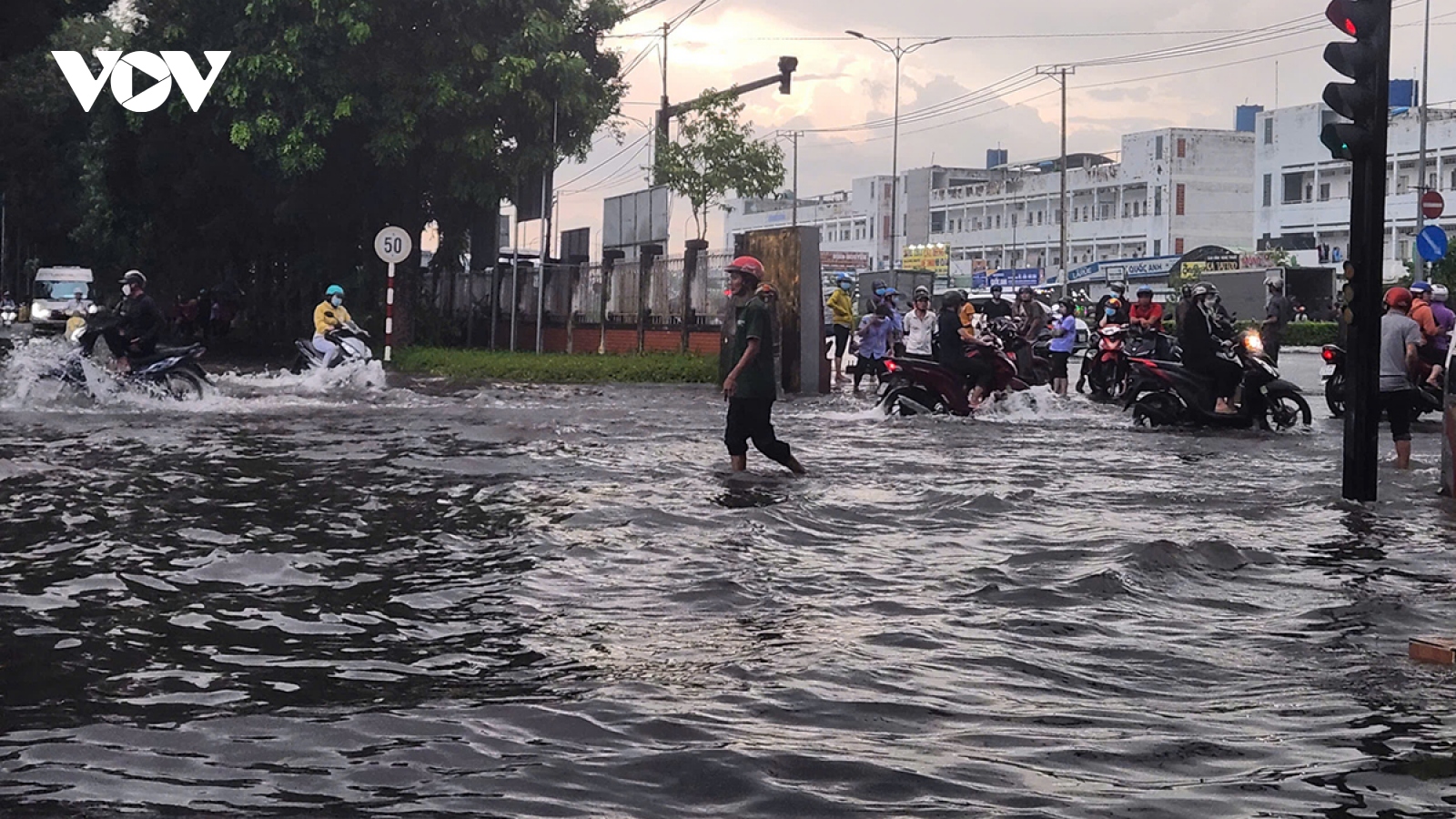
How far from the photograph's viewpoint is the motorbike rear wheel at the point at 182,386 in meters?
20.9

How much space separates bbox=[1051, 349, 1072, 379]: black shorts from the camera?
2631cm

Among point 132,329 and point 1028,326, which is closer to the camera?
point 132,329

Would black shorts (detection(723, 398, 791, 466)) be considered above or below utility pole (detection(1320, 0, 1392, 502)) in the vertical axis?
below

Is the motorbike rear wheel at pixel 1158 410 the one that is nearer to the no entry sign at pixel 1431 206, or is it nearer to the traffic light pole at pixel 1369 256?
the traffic light pole at pixel 1369 256

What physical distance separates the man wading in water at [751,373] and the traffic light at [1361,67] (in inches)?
154

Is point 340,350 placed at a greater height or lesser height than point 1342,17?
lesser

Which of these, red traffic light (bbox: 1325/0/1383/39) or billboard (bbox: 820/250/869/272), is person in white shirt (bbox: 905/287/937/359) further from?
billboard (bbox: 820/250/869/272)

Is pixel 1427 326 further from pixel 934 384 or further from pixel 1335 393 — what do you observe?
pixel 934 384

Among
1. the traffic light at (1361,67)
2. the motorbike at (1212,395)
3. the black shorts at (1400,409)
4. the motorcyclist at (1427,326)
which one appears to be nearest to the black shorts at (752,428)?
the traffic light at (1361,67)

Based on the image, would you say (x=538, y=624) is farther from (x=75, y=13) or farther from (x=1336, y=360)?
(x=75, y=13)

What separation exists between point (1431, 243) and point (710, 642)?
27065 mm

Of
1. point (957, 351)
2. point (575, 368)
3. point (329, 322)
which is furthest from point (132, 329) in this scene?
point (575, 368)

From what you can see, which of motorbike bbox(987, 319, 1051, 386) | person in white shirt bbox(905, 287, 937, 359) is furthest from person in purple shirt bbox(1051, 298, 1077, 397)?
person in white shirt bbox(905, 287, 937, 359)

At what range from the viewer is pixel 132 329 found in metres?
20.5
